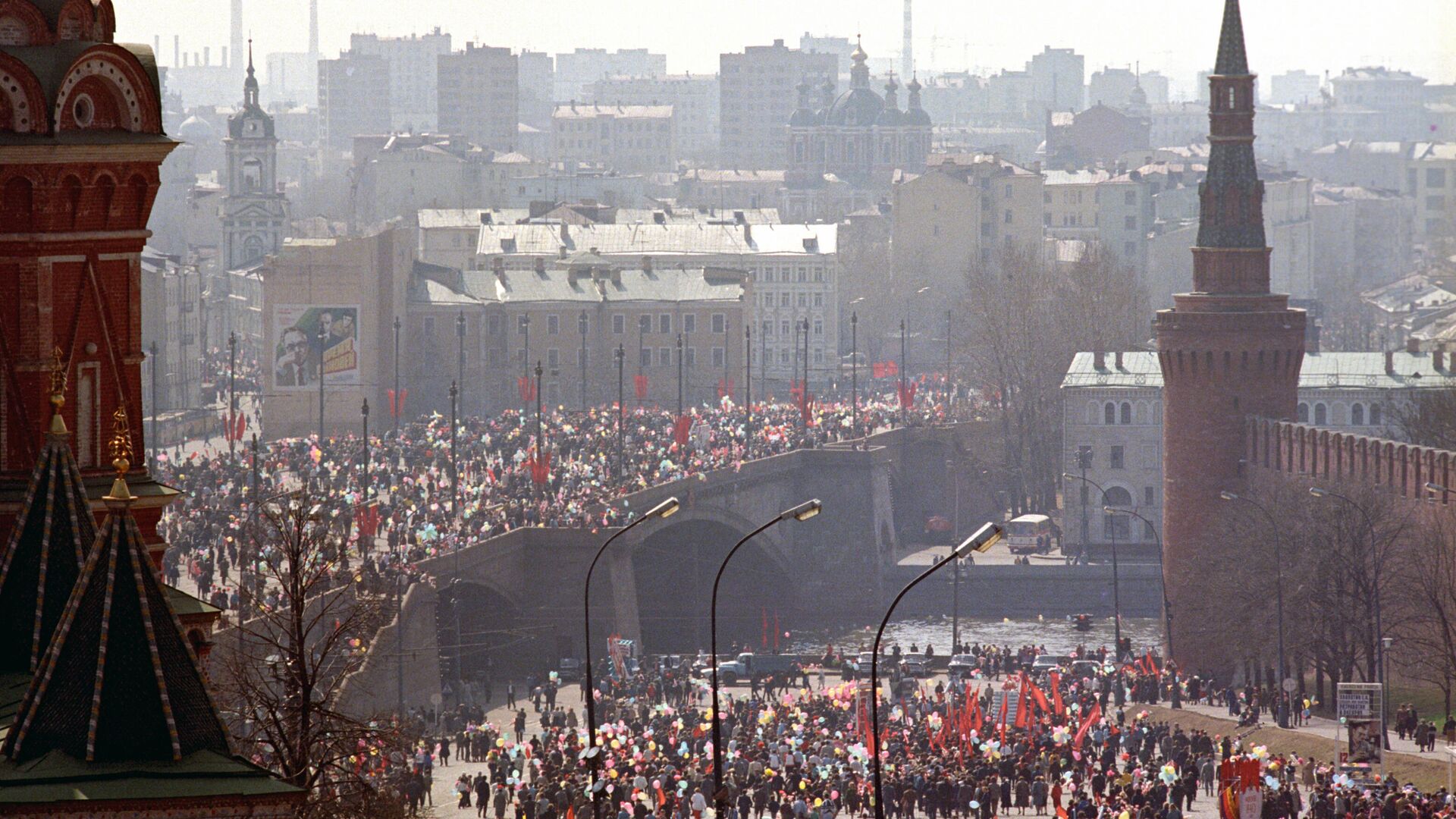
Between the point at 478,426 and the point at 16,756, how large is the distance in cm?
7833

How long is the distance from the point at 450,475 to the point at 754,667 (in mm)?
13426

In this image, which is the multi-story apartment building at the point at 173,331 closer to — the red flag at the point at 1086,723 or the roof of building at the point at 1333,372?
the roof of building at the point at 1333,372

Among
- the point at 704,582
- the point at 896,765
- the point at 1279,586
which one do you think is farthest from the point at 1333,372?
the point at 896,765

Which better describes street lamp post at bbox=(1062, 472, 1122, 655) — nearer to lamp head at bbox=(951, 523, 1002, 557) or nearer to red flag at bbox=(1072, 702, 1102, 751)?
red flag at bbox=(1072, 702, 1102, 751)

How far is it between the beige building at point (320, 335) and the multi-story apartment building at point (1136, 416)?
2835 centimetres

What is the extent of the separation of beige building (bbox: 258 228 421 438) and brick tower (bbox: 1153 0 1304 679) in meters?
42.5

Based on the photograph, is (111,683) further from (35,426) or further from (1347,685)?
(1347,685)

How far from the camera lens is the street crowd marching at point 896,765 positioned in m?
48.6

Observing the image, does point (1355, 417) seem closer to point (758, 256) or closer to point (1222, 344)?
point (1222, 344)

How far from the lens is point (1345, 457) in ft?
252

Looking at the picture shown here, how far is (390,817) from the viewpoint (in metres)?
37.1

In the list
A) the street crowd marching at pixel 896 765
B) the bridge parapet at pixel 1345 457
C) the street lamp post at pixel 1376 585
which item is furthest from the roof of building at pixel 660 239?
the street crowd marching at pixel 896 765

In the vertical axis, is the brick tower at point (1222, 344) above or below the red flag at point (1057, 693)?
above

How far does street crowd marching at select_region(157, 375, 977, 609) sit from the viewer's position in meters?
68.7
